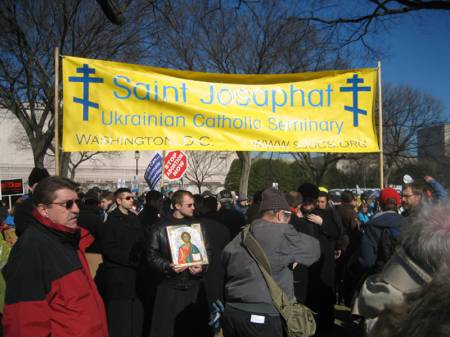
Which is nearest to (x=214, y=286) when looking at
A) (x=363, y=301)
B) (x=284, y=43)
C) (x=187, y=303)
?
(x=187, y=303)

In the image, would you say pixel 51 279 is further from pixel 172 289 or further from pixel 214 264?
pixel 214 264

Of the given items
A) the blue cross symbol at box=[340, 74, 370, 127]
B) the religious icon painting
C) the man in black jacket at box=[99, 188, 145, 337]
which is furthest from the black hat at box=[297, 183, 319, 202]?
the man in black jacket at box=[99, 188, 145, 337]

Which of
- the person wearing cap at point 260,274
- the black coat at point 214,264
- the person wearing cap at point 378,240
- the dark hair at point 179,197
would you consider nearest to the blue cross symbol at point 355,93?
the person wearing cap at point 378,240

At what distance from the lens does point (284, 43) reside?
1775 cm

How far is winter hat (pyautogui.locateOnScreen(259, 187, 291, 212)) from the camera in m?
3.91

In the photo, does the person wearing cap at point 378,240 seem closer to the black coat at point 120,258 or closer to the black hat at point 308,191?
the black hat at point 308,191

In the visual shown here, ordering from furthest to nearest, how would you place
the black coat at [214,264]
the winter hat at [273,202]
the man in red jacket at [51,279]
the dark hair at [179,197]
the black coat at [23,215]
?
the black coat at [214,264], the dark hair at [179,197], the black coat at [23,215], the winter hat at [273,202], the man in red jacket at [51,279]

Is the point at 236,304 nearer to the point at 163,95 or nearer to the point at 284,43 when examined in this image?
the point at 163,95

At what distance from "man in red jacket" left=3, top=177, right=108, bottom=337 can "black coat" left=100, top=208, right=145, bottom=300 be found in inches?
112

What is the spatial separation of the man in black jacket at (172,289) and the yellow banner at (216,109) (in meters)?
1.09

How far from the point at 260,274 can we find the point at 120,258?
271cm

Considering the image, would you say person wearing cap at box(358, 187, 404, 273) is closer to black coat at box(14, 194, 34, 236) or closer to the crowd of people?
the crowd of people

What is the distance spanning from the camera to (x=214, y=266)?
5.77m

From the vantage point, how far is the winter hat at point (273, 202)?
154 inches
